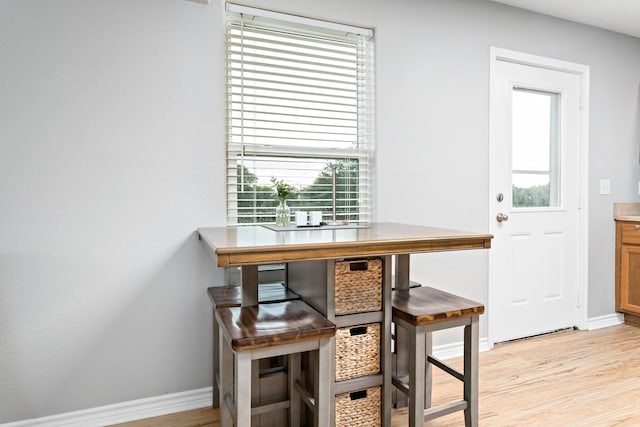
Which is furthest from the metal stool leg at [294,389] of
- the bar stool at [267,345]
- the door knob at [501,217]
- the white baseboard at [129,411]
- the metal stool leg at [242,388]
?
the door knob at [501,217]

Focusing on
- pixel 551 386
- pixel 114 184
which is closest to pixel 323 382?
pixel 114 184

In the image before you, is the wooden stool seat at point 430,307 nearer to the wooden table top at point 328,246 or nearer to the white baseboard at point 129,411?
the wooden table top at point 328,246

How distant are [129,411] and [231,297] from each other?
2.54 feet

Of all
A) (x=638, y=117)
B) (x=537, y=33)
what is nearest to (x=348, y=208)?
(x=537, y=33)

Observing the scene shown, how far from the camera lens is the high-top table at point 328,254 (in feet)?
4.21

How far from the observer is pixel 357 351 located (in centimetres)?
167

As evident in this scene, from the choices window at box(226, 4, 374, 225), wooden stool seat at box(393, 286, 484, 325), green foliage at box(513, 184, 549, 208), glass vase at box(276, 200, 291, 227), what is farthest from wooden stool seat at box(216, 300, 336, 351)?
green foliage at box(513, 184, 549, 208)

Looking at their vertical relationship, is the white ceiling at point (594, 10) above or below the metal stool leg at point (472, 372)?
above

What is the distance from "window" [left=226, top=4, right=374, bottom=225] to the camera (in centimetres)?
218

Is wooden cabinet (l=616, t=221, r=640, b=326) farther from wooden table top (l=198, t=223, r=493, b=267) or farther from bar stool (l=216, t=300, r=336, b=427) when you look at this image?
bar stool (l=216, t=300, r=336, b=427)

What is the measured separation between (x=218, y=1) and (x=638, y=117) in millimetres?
3525

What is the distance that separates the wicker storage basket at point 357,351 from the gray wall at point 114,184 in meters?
0.81

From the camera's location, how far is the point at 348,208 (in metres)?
2.45

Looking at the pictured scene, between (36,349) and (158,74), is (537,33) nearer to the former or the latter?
(158,74)
